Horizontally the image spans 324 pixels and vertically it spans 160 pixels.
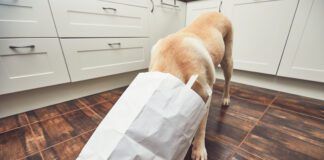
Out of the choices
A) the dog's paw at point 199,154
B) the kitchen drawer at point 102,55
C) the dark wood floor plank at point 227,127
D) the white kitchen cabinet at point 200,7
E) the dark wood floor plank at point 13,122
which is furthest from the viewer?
the white kitchen cabinet at point 200,7

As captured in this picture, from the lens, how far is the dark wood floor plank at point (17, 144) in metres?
0.70

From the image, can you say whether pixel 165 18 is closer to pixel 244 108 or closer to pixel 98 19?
pixel 98 19

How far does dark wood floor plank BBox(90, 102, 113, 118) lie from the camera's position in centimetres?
105

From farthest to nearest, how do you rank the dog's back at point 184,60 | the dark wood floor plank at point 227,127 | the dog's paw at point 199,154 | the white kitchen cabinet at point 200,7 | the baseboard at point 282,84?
the white kitchen cabinet at point 200,7 → the baseboard at point 282,84 → the dark wood floor plank at point 227,127 → the dog's paw at point 199,154 → the dog's back at point 184,60

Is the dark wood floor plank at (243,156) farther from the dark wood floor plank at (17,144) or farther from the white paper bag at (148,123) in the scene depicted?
the dark wood floor plank at (17,144)

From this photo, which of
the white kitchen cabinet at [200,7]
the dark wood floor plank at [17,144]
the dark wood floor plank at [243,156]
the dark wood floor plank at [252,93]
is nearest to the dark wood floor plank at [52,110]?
the dark wood floor plank at [17,144]

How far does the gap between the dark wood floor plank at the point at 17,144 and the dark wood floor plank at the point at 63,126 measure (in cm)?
3

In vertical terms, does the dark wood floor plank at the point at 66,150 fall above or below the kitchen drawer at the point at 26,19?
below

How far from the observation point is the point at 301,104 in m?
1.14

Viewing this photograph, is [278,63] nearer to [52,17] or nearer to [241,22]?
[241,22]

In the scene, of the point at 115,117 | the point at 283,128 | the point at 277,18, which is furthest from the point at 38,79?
the point at 277,18

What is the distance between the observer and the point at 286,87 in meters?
1.35

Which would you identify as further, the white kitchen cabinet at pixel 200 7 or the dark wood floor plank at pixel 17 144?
the white kitchen cabinet at pixel 200 7

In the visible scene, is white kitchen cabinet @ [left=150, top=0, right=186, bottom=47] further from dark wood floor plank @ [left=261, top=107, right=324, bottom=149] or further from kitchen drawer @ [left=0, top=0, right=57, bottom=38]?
dark wood floor plank @ [left=261, top=107, right=324, bottom=149]
